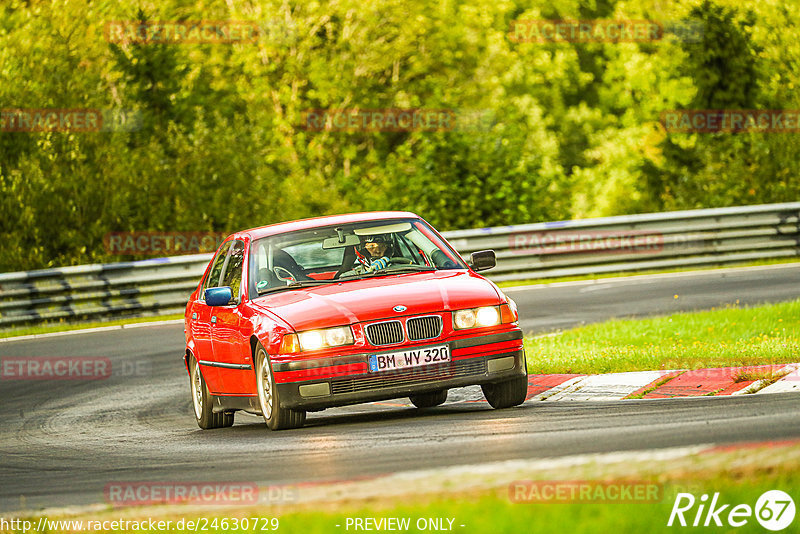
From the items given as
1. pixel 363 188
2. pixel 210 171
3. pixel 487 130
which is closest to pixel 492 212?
pixel 487 130

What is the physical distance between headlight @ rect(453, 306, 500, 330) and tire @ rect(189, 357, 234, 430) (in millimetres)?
2762

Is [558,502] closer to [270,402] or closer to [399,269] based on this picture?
[270,402]

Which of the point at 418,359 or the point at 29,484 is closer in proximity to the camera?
the point at 29,484

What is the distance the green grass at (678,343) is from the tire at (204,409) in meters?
2.92

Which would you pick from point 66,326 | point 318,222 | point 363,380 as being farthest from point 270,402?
point 66,326

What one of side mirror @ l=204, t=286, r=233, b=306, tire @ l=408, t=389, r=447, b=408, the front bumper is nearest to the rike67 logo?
the front bumper

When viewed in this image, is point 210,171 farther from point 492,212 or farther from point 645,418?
point 645,418

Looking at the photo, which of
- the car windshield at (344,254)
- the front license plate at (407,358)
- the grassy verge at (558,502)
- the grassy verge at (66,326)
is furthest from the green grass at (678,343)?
the grassy verge at (66,326)

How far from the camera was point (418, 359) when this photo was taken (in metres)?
9.45

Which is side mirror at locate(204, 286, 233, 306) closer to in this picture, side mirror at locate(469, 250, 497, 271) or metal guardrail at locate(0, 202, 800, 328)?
side mirror at locate(469, 250, 497, 271)

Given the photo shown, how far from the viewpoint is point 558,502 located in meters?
5.44

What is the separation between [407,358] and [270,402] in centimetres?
115

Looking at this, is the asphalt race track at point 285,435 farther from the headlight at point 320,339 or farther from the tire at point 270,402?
the headlight at point 320,339

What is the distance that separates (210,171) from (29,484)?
843 inches
